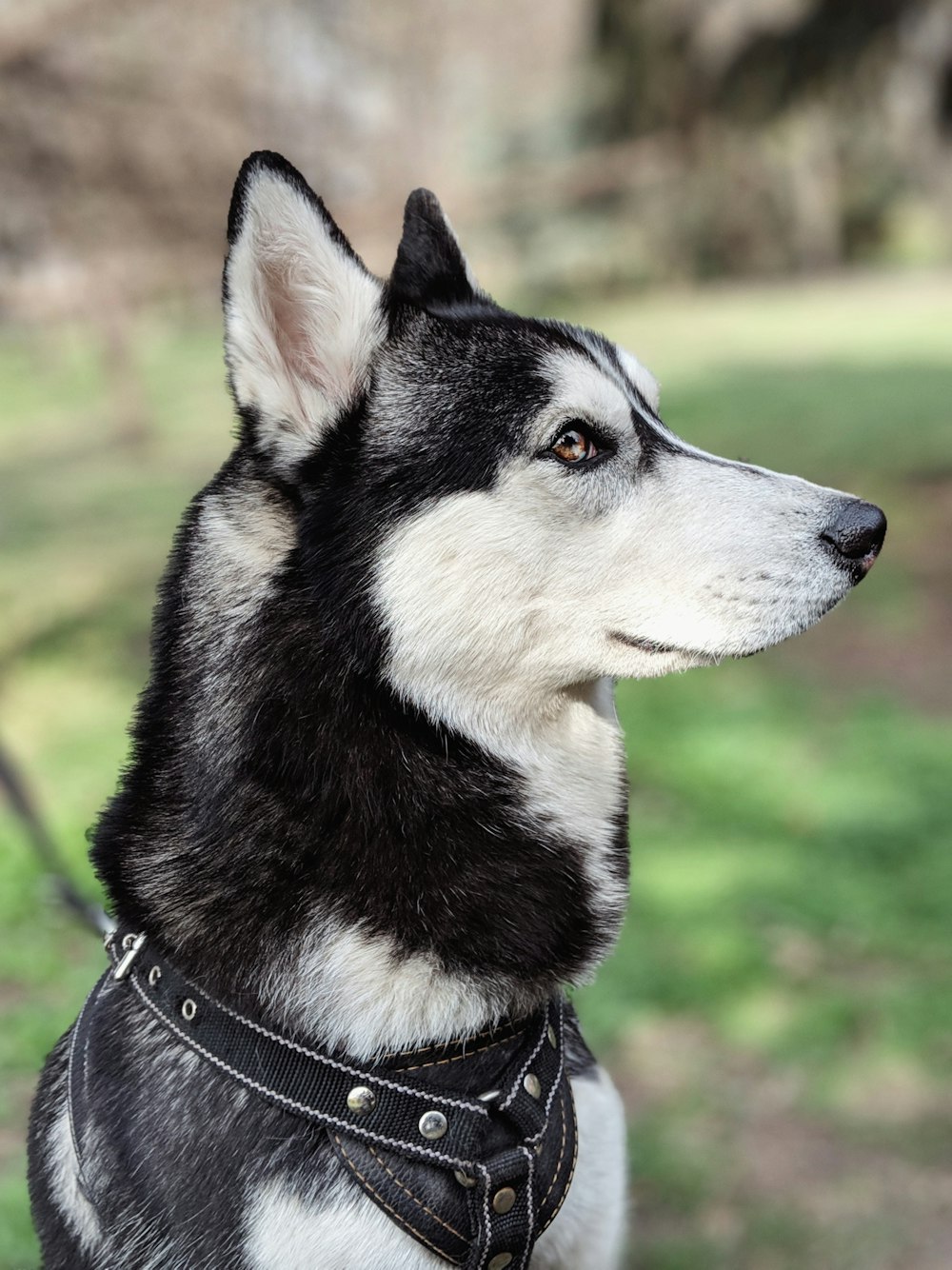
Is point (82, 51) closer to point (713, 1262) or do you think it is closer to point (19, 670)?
point (19, 670)

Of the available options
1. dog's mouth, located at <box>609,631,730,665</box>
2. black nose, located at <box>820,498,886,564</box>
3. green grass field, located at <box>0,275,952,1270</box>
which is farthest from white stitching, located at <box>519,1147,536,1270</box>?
green grass field, located at <box>0,275,952,1270</box>

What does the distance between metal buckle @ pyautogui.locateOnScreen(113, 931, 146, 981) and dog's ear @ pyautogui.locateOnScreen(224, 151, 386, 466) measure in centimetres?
85

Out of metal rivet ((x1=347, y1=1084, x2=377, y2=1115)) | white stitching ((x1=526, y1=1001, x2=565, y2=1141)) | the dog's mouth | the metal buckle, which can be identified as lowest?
white stitching ((x1=526, y1=1001, x2=565, y2=1141))

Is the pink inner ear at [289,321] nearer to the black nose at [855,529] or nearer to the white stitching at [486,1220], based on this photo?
the black nose at [855,529]

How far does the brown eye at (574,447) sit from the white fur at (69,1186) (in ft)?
4.67

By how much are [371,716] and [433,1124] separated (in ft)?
2.13

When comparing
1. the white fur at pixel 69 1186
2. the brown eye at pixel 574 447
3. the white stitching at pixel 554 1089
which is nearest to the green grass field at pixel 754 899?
the white fur at pixel 69 1186

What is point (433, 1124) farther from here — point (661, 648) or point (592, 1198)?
Result: point (661, 648)

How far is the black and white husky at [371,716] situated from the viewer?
1913mm

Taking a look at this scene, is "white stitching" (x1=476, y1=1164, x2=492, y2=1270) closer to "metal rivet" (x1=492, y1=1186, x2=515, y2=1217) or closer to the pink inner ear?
"metal rivet" (x1=492, y1=1186, x2=515, y2=1217)

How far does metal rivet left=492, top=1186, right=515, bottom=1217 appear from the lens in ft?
6.16

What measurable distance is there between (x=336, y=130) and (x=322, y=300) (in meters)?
7.02

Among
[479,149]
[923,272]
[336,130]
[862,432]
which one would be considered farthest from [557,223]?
[336,130]

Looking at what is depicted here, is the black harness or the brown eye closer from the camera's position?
the black harness
